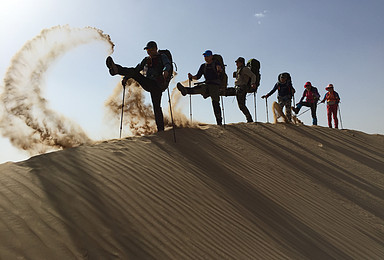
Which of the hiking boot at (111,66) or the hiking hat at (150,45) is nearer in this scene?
the hiking boot at (111,66)

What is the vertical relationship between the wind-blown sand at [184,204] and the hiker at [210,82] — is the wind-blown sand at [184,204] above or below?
below

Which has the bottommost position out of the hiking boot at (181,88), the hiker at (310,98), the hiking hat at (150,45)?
the hiker at (310,98)

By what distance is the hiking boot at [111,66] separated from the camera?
19.8 feet

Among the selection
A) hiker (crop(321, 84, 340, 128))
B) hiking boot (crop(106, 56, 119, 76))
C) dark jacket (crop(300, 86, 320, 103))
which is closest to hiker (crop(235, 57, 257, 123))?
dark jacket (crop(300, 86, 320, 103))

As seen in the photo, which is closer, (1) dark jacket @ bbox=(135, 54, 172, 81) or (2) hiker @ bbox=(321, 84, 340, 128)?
(1) dark jacket @ bbox=(135, 54, 172, 81)

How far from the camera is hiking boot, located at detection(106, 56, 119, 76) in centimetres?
602

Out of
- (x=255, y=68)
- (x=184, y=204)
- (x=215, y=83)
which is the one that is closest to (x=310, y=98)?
(x=255, y=68)

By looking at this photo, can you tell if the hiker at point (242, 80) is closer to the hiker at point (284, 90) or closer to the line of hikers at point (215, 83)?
the line of hikers at point (215, 83)

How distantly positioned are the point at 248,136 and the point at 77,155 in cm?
516

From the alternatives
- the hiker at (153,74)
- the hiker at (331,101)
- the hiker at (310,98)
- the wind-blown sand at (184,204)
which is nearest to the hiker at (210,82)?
the wind-blown sand at (184,204)

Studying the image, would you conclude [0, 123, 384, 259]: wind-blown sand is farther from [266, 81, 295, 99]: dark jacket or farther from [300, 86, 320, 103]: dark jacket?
[300, 86, 320, 103]: dark jacket

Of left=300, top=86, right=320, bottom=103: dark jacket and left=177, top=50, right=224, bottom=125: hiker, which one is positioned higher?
left=177, top=50, right=224, bottom=125: hiker

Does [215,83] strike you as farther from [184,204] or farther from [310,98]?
[310,98]

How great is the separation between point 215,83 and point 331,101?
680 cm
